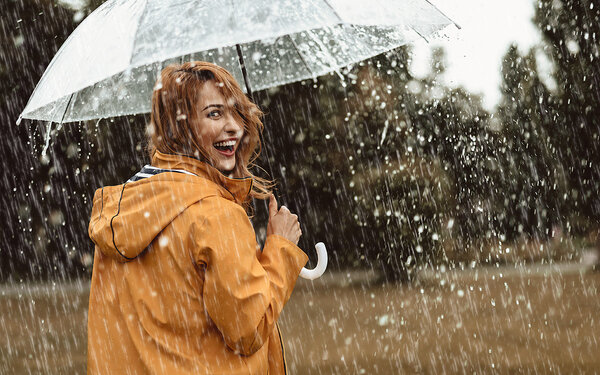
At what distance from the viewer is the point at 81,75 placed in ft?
8.21

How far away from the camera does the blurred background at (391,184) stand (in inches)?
352

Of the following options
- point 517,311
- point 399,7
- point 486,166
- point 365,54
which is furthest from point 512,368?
point 486,166

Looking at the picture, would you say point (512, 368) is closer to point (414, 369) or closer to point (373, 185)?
point (414, 369)

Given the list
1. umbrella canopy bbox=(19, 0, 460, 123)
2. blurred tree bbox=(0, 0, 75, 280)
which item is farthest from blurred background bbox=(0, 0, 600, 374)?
umbrella canopy bbox=(19, 0, 460, 123)

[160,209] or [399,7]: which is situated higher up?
[399,7]

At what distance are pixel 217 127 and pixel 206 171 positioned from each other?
163mm

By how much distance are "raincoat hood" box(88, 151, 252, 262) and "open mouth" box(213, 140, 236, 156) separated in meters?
0.15

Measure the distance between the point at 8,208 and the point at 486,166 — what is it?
9284mm

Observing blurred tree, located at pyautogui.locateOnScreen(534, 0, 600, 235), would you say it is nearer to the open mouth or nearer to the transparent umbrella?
the transparent umbrella

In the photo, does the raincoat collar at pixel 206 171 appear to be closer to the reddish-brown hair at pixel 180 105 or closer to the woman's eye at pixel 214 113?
the reddish-brown hair at pixel 180 105

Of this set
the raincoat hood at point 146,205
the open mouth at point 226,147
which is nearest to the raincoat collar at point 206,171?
the raincoat hood at point 146,205

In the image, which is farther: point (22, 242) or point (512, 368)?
point (22, 242)

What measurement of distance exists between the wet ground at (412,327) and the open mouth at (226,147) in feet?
14.0

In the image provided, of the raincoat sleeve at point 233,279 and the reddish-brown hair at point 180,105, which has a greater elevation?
the reddish-brown hair at point 180,105
